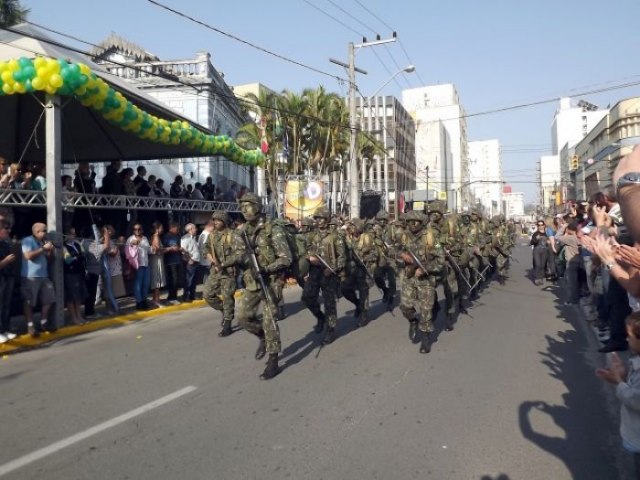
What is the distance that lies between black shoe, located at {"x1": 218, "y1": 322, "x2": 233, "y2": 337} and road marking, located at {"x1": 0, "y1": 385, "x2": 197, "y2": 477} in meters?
2.86

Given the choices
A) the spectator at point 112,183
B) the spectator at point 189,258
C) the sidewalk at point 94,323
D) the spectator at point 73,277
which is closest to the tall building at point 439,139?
the spectator at point 112,183

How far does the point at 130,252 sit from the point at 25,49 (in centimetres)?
443

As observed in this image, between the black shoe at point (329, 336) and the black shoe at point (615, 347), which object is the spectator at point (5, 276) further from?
the black shoe at point (615, 347)

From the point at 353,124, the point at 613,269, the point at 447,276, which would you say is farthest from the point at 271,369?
the point at 353,124

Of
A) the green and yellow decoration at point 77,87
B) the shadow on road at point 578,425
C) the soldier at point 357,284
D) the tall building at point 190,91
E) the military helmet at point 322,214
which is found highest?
the tall building at point 190,91

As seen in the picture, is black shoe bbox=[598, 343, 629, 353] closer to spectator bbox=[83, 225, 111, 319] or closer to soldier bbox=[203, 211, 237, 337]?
soldier bbox=[203, 211, 237, 337]

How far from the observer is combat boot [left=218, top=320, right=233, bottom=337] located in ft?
27.4

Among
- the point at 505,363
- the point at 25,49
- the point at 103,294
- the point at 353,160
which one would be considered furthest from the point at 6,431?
the point at 353,160

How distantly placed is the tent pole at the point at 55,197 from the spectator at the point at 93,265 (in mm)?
Answer: 793

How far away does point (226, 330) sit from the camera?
8.45 m

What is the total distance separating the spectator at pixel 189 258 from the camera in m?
11.4

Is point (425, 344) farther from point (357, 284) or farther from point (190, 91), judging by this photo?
point (190, 91)

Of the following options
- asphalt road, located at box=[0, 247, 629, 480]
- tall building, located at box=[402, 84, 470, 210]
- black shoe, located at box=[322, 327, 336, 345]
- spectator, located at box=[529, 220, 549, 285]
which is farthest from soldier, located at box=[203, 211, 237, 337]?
tall building, located at box=[402, 84, 470, 210]

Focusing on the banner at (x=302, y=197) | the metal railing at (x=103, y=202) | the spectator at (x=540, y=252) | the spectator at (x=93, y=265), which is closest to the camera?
the metal railing at (x=103, y=202)
